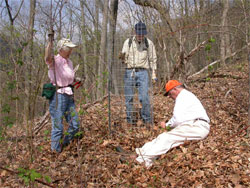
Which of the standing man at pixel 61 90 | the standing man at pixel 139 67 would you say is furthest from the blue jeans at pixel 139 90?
the standing man at pixel 61 90

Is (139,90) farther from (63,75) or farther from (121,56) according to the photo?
(63,75)

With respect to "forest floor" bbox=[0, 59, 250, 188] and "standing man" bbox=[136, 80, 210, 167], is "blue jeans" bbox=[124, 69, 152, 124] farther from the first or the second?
"standing man" bbox=[136, 80, 210, 167]

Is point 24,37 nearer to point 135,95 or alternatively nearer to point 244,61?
point 135,95

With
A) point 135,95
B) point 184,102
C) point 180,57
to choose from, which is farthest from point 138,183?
point 180,57

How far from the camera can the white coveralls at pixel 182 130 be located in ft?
11.9

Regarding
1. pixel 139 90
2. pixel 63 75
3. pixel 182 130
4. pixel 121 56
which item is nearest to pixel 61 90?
pixel 63 75

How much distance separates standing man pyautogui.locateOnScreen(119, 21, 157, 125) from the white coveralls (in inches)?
43.2

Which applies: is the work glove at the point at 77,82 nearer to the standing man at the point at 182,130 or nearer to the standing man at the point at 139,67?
the standing man at the point at 139,67

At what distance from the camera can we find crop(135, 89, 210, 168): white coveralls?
3.62 metres

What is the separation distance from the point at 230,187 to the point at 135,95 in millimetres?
2547

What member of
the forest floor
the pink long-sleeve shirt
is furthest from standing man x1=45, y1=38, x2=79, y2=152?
the forest floor

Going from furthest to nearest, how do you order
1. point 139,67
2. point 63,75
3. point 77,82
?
point 139,67
point 77,82
point 63,75

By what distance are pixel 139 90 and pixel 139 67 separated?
0.45 meters

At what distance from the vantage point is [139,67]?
4.79 metres
